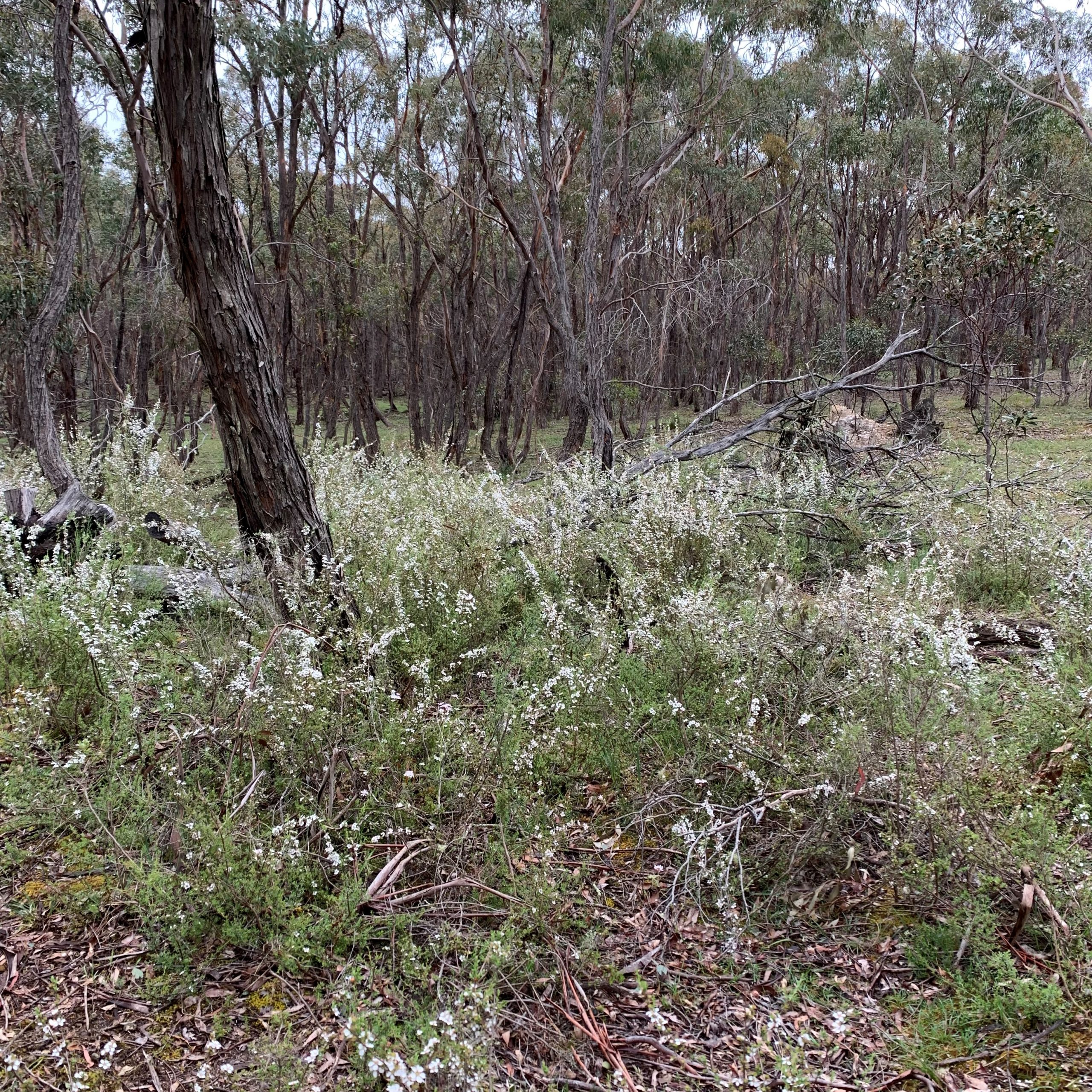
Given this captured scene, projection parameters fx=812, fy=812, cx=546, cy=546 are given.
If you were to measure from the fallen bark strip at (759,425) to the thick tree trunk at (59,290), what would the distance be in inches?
204

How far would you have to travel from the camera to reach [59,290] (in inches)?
299

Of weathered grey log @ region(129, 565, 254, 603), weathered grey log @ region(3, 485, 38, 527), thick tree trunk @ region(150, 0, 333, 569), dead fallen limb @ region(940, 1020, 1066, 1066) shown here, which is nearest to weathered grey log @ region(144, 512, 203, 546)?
weathered grey log @ region(129, 565, 254, 603)

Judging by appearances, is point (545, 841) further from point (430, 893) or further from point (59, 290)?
point (59, 290)

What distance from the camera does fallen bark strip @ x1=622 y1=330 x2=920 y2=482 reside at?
7.08 meters

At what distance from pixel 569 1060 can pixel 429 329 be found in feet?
92.8

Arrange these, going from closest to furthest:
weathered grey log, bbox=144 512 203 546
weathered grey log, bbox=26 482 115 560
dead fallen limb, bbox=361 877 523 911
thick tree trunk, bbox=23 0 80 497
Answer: dead fallen limb, bbox=361 877 523 911
weathered grey log, bbox=144 512 203 546
weathered grey log, bbox=26 482 115 560
thick tree trunk, bbox=23 0 80 497

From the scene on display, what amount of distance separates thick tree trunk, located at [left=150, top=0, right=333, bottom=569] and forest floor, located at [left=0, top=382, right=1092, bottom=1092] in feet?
1.48

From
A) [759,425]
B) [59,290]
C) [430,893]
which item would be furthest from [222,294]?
[59,290]

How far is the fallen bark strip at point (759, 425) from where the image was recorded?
708cm

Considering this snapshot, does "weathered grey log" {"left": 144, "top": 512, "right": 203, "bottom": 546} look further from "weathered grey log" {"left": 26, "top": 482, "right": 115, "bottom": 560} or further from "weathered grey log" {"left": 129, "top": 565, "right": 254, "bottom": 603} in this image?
"weathered grey log" {"left": 26, "top": 482, "right": 115, "bottom": 560}

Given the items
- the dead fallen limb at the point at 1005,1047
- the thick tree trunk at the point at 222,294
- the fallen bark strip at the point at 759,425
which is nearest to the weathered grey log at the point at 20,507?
the thick tree trunk at the point at 222,294

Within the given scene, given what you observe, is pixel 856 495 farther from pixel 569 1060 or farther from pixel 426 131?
pixel 426 131

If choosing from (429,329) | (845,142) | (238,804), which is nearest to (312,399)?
(429,329)

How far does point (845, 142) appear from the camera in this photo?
20.9 metres
